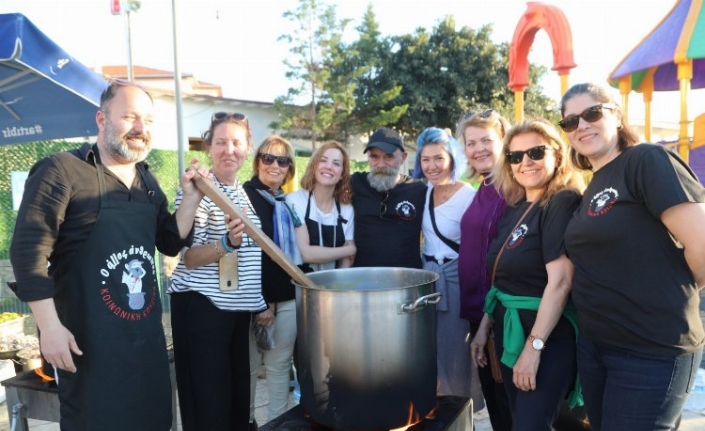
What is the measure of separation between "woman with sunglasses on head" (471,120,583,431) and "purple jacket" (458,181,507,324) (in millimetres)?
240

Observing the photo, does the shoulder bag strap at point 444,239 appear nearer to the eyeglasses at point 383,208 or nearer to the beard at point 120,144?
the eyeglasses at point 383,208

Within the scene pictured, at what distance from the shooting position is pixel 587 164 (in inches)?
82.0

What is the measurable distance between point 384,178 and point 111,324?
169 cm

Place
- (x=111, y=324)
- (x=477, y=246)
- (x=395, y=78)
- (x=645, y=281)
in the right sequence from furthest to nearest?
(x=395, y=78), (x=477, y=246), (x=111, y=324), (x=645, y=281)

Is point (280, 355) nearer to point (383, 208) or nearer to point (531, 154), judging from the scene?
point (383, 208)

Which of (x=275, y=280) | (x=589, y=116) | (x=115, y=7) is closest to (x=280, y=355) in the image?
(x=275, y=280)

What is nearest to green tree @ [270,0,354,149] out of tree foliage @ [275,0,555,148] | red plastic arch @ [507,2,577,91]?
tree foliage @ [275,0,555,148]

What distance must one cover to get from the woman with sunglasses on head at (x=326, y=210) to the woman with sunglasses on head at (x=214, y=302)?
0.43m

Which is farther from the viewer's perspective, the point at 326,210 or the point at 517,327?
the point at 326,210

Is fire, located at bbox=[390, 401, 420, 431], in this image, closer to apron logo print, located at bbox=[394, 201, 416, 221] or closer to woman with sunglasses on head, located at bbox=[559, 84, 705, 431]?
woman with sunglasses on head, located at bbox=[559, 84, 705, 431]

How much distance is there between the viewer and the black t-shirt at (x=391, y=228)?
2.84m

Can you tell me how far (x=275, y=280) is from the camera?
284cm

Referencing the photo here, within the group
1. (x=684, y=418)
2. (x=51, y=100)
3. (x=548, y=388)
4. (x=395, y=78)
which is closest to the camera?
(x=548, y=388)

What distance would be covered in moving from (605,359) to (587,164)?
2.64 feet
